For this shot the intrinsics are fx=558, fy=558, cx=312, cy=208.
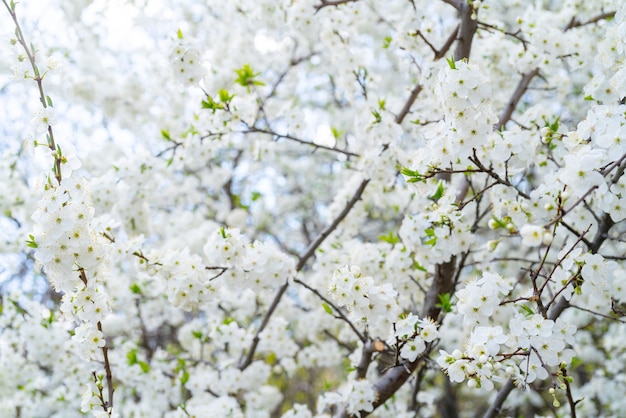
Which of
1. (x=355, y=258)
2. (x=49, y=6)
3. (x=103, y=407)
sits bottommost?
(x=103, y=407)

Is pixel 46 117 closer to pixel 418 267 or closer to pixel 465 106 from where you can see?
pixel 465 106

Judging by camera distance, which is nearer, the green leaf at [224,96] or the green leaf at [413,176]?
the green leaf at [413,176]

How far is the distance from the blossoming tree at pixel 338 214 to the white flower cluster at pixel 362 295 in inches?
0.4

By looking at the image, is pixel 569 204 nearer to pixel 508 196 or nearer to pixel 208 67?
pixel 508 196

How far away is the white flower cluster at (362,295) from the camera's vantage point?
2436 millimetres

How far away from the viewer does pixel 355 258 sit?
12.0ft

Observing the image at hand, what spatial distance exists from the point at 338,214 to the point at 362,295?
1681mm

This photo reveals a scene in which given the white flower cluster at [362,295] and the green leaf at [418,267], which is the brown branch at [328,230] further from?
the white flower cluster at [362,295]

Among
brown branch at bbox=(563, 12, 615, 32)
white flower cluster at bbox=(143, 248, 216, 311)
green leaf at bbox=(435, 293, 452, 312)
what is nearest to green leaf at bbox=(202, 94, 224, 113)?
white flower cluster at bbox=(143, 248, 216, 311)

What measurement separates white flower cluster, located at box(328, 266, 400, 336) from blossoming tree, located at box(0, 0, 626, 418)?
1cm

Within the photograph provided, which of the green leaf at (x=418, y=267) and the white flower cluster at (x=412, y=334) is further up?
the green leaf at (x=418, y=267)

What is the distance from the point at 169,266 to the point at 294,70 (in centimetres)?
383

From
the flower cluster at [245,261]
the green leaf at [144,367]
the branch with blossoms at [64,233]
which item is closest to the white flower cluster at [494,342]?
the flower cluster at [245,261]

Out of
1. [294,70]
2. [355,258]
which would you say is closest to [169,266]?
[355,258]
